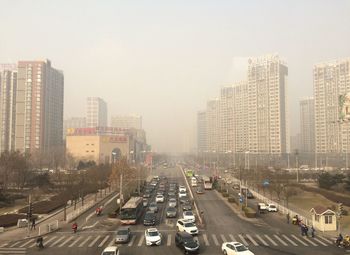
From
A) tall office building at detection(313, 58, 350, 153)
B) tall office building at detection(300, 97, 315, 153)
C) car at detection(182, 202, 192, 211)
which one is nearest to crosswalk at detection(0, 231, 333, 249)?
car at detection(182, 202, 192, 211)

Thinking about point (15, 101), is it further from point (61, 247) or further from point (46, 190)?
point (61, 247)

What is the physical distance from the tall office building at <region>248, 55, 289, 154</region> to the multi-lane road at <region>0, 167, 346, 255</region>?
95.2 meters

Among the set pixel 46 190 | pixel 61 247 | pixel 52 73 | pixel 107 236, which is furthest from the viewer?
pixel 52 73

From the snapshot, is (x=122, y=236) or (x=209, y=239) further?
(x=209, y=239)

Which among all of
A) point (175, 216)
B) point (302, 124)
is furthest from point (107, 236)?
point (302, 124)

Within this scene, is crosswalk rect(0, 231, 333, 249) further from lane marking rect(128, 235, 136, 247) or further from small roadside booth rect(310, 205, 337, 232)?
small roadside booth rect(310, 205, 337, 232)

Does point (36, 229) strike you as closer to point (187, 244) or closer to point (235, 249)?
point (187, 244)

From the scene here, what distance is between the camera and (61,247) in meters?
28.6

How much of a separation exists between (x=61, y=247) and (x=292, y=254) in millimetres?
17315

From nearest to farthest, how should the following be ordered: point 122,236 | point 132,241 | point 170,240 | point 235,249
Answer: point 235,249, point 122,236, point 132,241, point 170,240

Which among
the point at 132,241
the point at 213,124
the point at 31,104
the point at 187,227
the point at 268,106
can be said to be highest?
the point at 31,104

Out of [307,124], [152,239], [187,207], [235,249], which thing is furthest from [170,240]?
[307,124]

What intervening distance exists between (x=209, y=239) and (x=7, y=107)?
5473 inches

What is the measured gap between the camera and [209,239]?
99.2ft
